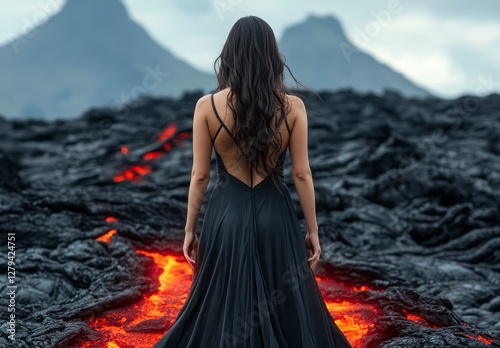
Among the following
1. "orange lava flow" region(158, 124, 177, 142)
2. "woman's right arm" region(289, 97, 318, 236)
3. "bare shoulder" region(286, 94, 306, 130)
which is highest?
"orange lava flow" region(158, 124, 177, 142)

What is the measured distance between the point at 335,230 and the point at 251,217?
22.8ft

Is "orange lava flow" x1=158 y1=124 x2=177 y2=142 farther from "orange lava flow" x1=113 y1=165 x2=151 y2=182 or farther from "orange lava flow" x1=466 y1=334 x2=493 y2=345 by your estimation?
"orange lava flow" x1=466 y1=334 x2=493 y2=345

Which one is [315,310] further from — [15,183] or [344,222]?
[15,183]

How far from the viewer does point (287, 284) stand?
4578mm

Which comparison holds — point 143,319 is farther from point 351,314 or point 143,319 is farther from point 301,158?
point 301,158

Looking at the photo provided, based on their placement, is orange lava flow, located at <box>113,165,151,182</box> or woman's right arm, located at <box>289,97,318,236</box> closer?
woman's right arm, located at <box>289,97,318,236</box>

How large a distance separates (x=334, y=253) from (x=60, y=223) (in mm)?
5097

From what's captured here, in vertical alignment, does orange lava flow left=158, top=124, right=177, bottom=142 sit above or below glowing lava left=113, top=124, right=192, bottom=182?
above

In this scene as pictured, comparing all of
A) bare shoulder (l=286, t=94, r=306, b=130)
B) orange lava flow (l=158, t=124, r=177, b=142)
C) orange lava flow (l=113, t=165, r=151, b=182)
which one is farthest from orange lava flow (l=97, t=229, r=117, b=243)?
orange lava flow (l=158, t=124, r=177, b=142)

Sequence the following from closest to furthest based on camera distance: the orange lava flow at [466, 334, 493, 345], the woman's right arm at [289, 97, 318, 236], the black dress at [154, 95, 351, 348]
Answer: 1. the black dress at [154, 95, 351, 348]
2. the woman's right arm at [289, 97, 318, 236]
3. the orange lava flow at [466, 334, 493, 345]

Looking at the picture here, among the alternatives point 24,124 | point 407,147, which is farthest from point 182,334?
point 24,124

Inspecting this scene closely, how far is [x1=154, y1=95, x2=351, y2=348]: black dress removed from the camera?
14.6 ft

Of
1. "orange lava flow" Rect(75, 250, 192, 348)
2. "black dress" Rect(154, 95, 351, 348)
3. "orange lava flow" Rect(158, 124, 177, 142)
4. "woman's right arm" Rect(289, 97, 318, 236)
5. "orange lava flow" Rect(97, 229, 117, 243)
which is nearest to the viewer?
"black dress" Rect(154, 95, 351, 348)

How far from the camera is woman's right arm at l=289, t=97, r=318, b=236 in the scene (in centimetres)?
456
